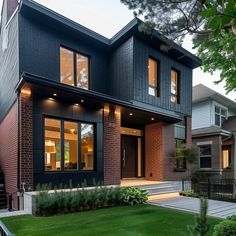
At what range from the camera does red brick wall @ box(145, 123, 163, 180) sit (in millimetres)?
13375

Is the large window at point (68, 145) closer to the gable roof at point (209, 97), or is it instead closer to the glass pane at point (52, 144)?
the glass pane at point (52, 144)

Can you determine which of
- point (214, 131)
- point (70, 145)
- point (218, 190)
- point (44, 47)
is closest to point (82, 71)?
point (44, 47)

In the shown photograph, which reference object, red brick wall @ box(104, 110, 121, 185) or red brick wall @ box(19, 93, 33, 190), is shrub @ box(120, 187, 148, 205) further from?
red brick wall @ box(19, 93, 33, 190)

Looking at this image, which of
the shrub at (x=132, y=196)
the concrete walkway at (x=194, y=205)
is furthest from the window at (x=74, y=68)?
the concrete walkway at (x=194, y=205)

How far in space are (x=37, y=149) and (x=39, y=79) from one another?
2.41 metres

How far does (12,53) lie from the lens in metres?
10.8

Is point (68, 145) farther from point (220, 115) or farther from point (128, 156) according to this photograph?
point (220, 115)

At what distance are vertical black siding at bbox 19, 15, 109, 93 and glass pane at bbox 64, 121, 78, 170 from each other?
2067mm

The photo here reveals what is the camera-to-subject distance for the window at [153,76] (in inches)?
518

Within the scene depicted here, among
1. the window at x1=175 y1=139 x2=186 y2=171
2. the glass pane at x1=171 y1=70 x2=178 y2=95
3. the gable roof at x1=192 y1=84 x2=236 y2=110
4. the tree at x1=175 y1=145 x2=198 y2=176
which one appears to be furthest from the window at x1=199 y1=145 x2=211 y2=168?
the glass pane at x1=171 y1=70 x2=178 y2=95

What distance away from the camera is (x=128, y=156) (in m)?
13.9

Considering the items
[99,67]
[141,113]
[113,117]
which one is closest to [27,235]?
[113,117]

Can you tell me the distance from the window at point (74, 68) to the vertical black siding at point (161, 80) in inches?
90.3

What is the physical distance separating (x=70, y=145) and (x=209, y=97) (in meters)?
11.9
